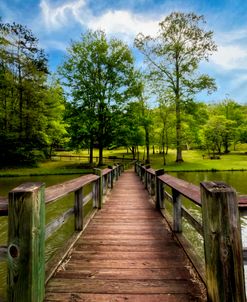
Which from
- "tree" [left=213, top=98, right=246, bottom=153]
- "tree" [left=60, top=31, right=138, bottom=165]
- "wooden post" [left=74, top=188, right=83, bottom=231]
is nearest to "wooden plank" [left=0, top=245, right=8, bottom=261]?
"wooden post" [left=74, top=188, right=83, bottom=231]

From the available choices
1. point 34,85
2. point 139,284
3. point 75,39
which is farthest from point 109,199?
point 75,39

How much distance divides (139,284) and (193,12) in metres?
33.1

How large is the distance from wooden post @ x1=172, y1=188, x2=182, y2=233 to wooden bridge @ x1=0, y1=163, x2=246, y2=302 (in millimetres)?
16

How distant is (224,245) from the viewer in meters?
1.81

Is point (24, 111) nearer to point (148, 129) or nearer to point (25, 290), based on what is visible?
point (148, 129)

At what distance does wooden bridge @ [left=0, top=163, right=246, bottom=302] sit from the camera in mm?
1812

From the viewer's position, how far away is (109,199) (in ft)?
27.1

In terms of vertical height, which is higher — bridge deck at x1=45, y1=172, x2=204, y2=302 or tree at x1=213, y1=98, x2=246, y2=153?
tree at x1=213, y1=98, x2=246, y2=153

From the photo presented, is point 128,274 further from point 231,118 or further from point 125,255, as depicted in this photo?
point 231,118

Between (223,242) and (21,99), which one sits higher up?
(21,99)

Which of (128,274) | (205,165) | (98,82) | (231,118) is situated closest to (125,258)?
(128,274)

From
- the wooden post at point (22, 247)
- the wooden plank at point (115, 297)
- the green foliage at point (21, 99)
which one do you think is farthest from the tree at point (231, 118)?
the wooden post at point (22, 247)

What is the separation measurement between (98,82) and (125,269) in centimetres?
2722

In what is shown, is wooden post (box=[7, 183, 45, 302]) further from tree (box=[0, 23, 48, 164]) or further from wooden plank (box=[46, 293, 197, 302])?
tree (box=[0, 23, 48, 164])
